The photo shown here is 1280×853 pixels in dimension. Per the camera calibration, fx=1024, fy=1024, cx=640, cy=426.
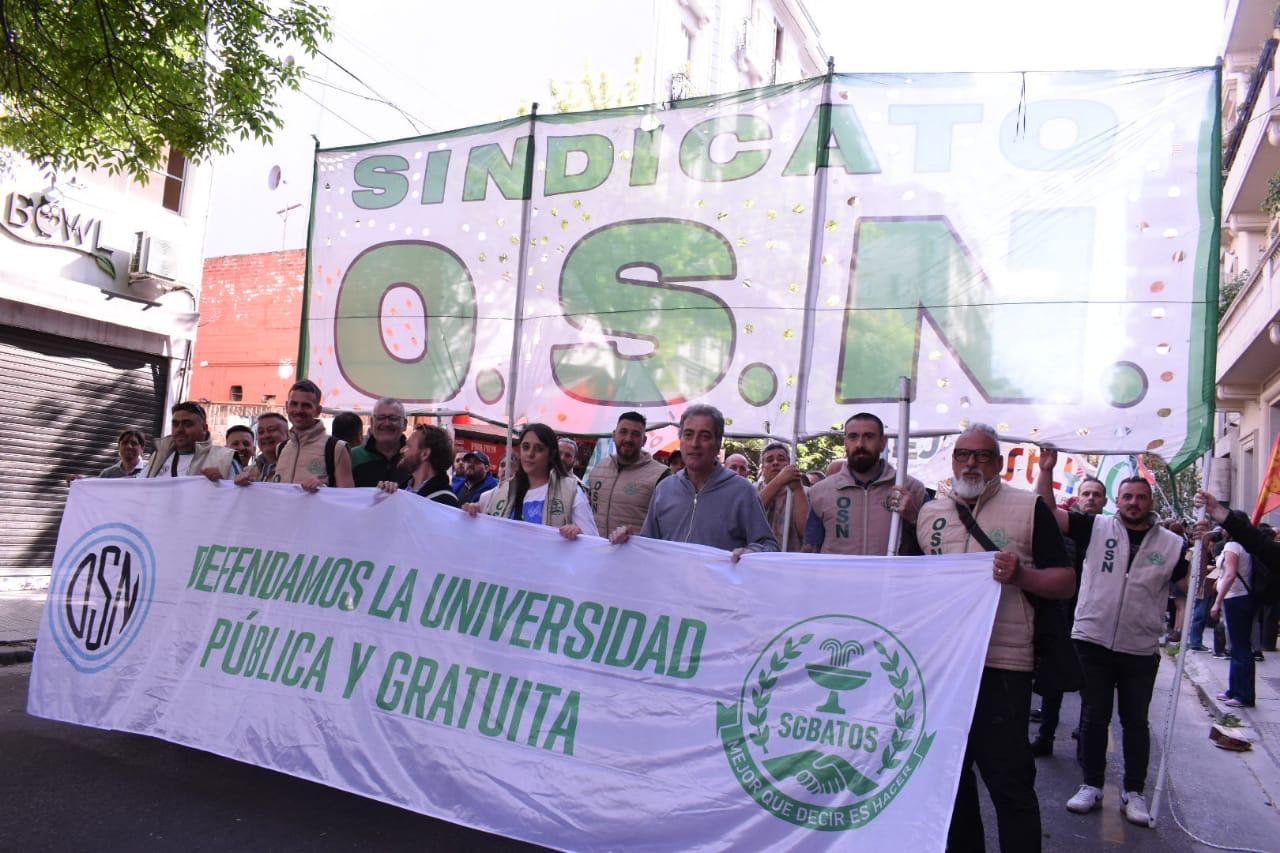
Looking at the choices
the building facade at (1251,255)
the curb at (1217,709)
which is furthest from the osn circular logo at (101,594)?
the building facade at (1251,255)

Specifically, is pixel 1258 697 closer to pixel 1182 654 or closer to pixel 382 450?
pixel 1182 654

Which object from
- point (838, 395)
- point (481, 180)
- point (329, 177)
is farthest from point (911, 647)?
point (329, 177)

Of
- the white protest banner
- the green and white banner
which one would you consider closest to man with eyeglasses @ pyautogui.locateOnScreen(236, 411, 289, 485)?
the green and white banner

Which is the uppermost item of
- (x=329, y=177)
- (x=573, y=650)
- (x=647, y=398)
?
(x=329, y=177)

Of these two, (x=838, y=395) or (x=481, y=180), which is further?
(x=481, y=180)

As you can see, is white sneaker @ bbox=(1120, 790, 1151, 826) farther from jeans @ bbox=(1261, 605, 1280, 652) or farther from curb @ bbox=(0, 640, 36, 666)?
jeans @ bbox=(1261, 605, 1280, 652)

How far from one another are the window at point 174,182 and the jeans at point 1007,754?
43.9ft

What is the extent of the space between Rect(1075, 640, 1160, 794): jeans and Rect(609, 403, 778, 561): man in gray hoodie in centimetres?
219

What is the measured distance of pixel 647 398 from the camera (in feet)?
19.7

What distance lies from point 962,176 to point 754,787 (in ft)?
10.8

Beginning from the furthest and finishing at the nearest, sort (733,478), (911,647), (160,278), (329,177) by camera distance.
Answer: (160,278) < (329,177) < (733,478) < (911,647)

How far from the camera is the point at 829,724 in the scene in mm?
3760

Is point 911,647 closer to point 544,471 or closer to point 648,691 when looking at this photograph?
point 648,691

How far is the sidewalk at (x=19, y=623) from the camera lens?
8031mm
